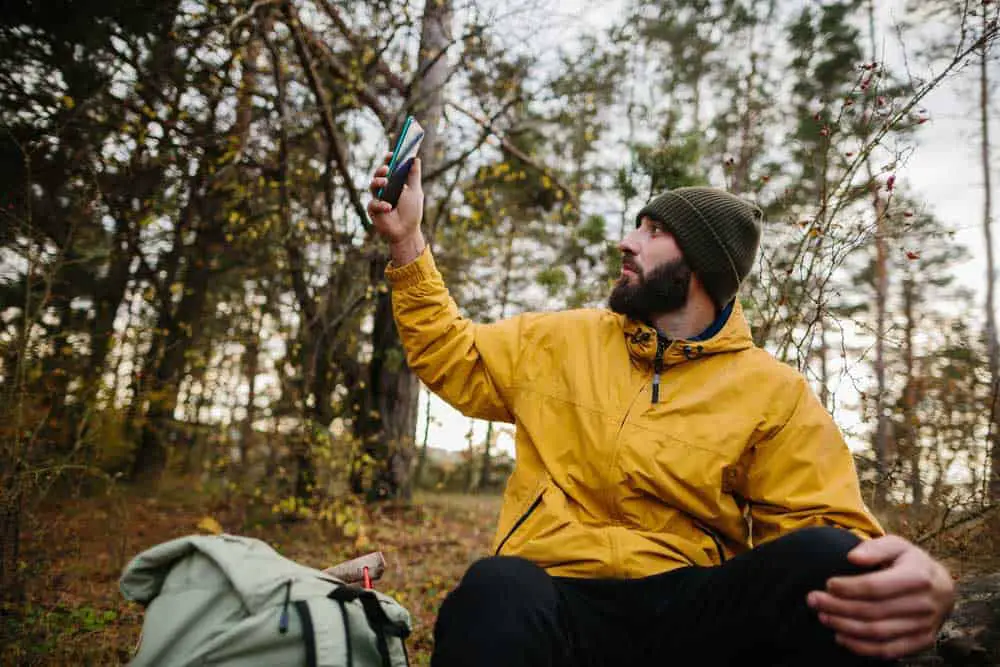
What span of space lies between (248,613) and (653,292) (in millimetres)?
1732

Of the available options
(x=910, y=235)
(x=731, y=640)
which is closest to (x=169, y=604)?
(x=731, y=640)

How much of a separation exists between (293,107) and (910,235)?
6273 millimetres

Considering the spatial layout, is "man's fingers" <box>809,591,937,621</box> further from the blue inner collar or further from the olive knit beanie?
the olive knit beanie

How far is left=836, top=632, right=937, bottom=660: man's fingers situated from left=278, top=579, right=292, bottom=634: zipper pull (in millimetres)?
1259

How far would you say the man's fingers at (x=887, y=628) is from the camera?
1271 millimetres

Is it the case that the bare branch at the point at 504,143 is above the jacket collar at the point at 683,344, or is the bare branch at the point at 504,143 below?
above

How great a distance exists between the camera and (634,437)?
2.03 m

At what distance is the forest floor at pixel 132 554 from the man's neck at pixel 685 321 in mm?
2525

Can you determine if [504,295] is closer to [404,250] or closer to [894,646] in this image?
[404,250]

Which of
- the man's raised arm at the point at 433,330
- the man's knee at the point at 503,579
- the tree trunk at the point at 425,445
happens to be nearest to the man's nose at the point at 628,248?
the man's raised arm at the point at 433,330

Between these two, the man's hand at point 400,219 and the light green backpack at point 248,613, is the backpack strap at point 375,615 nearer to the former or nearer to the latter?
the light green backpack at point 248,613

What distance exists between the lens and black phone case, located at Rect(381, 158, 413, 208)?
2160mm

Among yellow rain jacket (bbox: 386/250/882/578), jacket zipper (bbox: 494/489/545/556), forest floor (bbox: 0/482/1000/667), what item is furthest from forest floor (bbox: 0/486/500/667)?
yellow rain jacket (bbox: 386/250/882/578)

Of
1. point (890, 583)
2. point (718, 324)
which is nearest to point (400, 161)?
point (718, 324)
